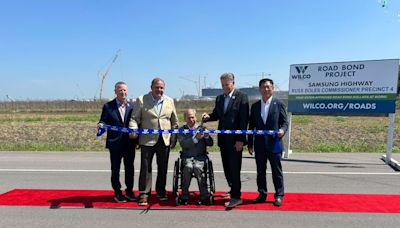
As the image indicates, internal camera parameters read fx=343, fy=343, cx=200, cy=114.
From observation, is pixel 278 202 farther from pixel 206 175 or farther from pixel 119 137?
pixel 119 137

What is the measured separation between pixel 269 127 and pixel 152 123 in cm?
180

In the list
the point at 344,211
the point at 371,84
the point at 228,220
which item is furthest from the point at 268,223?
the point at 371,84

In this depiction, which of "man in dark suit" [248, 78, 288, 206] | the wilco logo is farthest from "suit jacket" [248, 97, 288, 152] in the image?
the wilco logo

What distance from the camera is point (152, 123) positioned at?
5.32 metres

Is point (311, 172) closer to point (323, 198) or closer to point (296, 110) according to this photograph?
point (323, 198)

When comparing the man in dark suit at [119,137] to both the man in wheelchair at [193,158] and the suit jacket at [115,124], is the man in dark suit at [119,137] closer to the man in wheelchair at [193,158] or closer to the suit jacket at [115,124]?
the suit jacket at [115,124]

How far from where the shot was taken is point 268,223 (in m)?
4.49

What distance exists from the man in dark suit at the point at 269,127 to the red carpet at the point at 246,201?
0.36m

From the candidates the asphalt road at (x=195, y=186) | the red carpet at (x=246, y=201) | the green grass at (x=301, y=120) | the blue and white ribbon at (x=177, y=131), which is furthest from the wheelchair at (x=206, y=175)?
the green grass at (x=301, y=120)

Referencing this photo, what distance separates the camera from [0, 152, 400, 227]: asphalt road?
454cm

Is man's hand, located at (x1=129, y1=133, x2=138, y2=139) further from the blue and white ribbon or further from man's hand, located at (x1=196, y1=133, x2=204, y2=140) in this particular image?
man's hand, located at (x1=196, y1=133, x2=204, y2=140)

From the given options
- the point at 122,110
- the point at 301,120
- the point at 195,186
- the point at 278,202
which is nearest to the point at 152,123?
the point at 122,110

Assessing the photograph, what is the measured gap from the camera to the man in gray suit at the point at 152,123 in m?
5.31

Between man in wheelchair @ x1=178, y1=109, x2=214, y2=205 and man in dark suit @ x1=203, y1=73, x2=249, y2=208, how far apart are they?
32 cm
